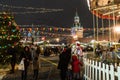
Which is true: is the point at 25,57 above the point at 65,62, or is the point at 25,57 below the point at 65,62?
above

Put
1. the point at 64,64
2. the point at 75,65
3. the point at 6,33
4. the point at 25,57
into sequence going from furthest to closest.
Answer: the point at 6,33 < the point at 25,57 < the point at 64,64 < the point at 75,65

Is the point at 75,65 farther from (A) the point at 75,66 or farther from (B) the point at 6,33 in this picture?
(B) the point at 6,33

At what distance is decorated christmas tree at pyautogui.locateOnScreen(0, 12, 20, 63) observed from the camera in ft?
84.6

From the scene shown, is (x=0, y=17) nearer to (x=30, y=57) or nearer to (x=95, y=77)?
(x=30, y=57)

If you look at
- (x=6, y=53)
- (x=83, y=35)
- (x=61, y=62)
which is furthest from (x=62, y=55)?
(x=83, y=35)

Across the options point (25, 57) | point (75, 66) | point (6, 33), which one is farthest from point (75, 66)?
point (6, 33)

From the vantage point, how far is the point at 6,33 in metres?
26.5

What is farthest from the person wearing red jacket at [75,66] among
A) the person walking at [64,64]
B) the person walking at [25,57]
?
the person walking at [25,57]

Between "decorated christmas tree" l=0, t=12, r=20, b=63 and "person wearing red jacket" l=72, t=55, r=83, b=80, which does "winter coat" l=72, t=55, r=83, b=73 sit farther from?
"decorated christmas tree" l=0, t=12, r=20, b=63

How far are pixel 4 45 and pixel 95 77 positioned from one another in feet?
44.8

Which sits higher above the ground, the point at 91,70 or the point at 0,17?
the point at 0,17

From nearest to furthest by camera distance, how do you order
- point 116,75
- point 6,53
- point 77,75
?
1. point 116,75
2. point 77,75
3. point 6,53

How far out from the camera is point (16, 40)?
91.2 ft

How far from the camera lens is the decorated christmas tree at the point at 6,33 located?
84.6 feet
